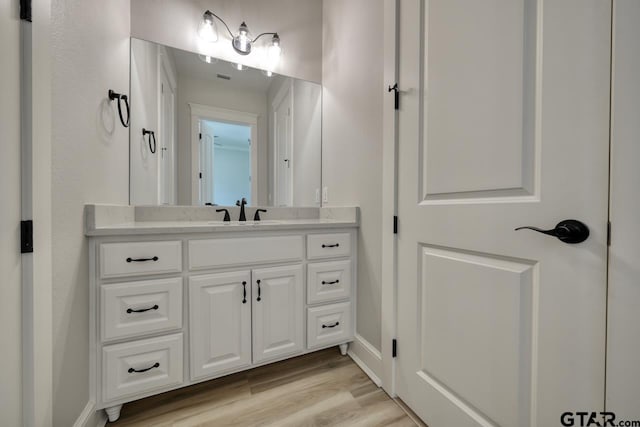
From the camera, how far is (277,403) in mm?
1234

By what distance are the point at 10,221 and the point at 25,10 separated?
0.55 meters

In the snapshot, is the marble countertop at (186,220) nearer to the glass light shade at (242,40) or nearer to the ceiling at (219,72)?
the ceiling at (219,72)

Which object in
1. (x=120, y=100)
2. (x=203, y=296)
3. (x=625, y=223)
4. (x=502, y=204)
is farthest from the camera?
(x=120, y=100)

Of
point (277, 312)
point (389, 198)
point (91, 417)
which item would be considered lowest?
point (91, 417)

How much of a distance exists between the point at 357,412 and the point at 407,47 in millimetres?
1697

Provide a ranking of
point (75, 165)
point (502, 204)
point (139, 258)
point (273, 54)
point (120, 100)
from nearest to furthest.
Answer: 1. point (502, 204)
2. point (75, 165)
3. point (139, 258)
4. point (120, 100)
5. point (273, 54)

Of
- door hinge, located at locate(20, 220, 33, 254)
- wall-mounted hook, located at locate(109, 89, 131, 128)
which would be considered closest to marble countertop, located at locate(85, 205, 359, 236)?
door hinge, located at locate(20, 220, 33, 254)

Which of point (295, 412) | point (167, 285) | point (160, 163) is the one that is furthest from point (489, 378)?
point (160, 163)

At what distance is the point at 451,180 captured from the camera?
3.23ft

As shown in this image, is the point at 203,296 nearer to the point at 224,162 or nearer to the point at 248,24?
the point at 224,162

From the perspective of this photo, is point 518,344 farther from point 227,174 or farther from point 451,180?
point 227,174

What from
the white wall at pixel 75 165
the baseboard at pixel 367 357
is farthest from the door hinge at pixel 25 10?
the baseboard at pixel 367 357

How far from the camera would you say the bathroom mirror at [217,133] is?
157 cm

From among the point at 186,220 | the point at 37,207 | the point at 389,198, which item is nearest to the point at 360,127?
the point at 389,198
